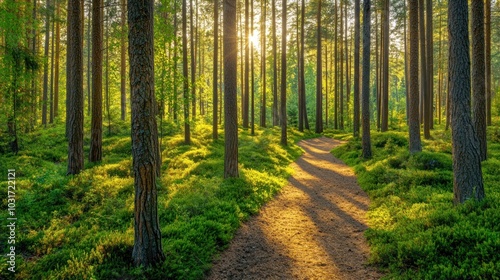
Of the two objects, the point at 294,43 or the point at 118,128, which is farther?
the point at 294,43

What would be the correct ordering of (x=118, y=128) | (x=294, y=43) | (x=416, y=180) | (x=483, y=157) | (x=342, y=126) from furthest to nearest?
(x=342, y=126) < (x=294, y=43) < (x=118, y=128) < (x=483, y=157) < (x=416, y=180)

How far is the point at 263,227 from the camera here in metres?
6.63

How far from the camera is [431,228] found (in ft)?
17.0

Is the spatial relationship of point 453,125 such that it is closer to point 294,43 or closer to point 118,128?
point 118,128

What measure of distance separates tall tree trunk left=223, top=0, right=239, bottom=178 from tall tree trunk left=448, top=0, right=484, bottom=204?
5811mm

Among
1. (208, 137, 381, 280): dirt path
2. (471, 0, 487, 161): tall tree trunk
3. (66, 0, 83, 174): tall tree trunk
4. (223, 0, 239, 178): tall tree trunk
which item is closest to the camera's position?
(208, 137, 381, 280): dirt path

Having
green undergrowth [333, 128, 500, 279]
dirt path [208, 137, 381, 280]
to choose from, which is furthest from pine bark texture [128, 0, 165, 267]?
green undergrowth [333, 128, 500, 279]

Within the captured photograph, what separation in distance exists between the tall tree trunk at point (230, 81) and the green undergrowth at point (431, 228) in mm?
4572

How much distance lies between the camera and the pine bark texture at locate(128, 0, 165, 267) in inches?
167

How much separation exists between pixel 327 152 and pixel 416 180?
10266mm

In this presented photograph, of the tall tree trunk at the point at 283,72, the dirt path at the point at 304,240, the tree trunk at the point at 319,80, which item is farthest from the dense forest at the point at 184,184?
the tree trunk at the point at 319,80

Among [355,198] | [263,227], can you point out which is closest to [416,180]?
[355,198]

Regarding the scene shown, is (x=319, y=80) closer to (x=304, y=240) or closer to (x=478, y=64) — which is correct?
(x=478, y=64)

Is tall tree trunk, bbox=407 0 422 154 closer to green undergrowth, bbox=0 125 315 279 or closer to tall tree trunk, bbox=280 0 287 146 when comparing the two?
green undergrowth, bbox=0 125 315 279
